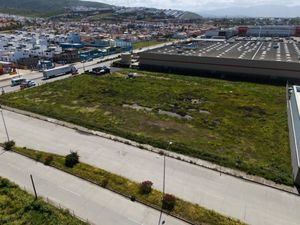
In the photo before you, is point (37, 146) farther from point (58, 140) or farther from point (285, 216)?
point (285, 216)

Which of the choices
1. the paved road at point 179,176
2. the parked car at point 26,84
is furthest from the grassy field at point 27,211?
the parked car at point 26,84

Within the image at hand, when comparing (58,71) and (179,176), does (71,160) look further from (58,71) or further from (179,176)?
(58,71)

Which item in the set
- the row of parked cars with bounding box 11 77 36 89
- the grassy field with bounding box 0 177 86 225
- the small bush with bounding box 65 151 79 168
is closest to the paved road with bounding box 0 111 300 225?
the small bush with bounding box 65 151 79 168

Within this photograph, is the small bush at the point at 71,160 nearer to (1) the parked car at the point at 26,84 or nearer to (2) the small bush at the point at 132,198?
(2) the small bush at the point at 132,198

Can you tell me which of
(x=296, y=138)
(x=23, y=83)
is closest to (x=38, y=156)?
(x=296, y=138)

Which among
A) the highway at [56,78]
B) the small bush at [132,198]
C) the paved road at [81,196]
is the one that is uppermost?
the small bush at [132,198]

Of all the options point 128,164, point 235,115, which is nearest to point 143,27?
point 235,115
